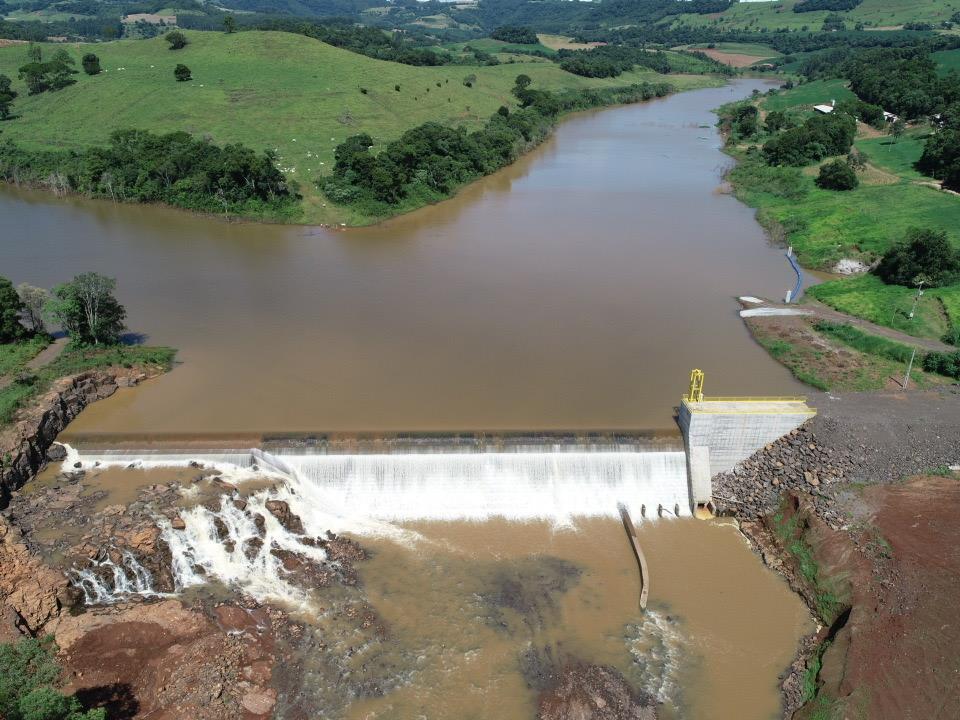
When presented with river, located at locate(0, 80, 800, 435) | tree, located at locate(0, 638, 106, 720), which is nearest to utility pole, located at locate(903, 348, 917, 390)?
river, located at locate(0, 80, 800, 435)

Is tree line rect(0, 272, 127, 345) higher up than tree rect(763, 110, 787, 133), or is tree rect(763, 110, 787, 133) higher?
tree rect(763, 110, 787, 133)

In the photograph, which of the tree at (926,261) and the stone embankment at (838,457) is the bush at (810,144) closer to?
the tree at (926,261)

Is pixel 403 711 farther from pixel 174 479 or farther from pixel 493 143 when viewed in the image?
pixel 493 143

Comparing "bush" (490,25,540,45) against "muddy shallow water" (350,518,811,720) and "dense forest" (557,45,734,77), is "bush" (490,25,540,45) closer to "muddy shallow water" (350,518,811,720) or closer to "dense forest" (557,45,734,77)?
"dense forest" (557,45,734,77)

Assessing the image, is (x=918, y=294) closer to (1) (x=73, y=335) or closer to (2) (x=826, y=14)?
(1) (x=73, y=335)

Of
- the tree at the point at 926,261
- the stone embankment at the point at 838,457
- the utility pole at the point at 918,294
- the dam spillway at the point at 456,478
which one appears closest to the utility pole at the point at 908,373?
the stone embankment at the point at 838,457
